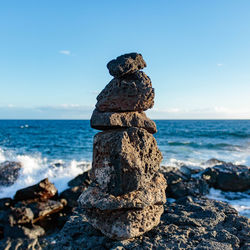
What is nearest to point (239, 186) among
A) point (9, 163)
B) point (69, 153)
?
point (9, 163)

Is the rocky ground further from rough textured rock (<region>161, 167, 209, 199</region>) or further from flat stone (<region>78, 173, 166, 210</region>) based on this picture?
rough textured rock (<region>161, 167, 209, 199</region>)

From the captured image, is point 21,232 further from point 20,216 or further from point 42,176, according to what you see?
point 42,176

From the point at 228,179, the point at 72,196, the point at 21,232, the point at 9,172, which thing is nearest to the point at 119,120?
the point at 21,232

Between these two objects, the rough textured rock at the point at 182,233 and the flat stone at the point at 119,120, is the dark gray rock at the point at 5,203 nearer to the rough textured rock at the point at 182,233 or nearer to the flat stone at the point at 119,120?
the rough textured rock at the point at 182,233

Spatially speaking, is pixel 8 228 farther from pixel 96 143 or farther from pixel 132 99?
pixel 132 99

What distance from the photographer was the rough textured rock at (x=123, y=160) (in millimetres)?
3037

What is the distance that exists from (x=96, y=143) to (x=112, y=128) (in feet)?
1.04

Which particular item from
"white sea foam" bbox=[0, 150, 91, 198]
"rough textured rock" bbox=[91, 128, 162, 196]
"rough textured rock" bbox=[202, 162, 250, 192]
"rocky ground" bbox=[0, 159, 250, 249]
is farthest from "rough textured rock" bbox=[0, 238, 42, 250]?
"rough textured rock" bbox=[202, 162, 250, 192]

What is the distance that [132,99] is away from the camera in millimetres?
3348

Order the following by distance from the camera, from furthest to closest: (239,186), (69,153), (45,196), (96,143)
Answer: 1. (69,153)
2. (239,186)
3. (45,196)
4. (96,143)

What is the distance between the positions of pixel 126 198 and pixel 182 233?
0.90 meters

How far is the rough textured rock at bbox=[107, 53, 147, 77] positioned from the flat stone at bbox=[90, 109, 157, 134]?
1.92 ft

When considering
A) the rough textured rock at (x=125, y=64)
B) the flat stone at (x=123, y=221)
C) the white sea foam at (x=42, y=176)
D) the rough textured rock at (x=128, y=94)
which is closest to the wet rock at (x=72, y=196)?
the white sea foam at (x=42, y=176)

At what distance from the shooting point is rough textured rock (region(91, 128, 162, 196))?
3037 millimetres
